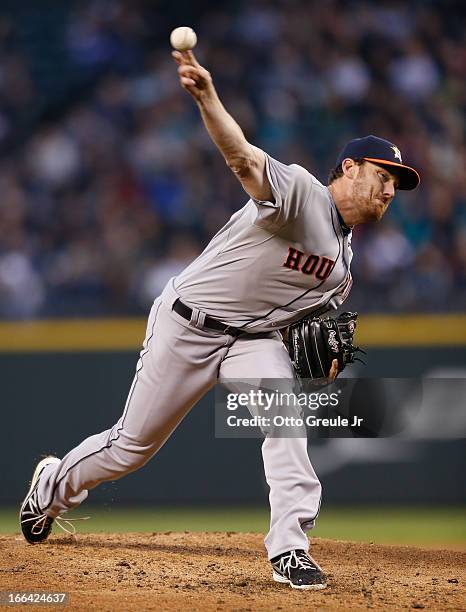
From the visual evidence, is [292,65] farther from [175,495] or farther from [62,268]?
[175,495]

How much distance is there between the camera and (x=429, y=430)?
23.9ft

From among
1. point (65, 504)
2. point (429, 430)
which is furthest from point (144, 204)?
point (65, 504)

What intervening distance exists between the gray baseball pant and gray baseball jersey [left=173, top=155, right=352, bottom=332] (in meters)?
0.10

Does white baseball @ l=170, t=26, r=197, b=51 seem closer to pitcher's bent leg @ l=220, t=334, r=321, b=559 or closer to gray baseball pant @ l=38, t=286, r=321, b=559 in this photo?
gray baseball pant @ l=38, t=286, r=321, b=559

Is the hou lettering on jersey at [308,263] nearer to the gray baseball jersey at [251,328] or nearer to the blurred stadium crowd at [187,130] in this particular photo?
the gray baseball jersey at [251,328]

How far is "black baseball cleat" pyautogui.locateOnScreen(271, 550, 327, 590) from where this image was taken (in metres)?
3.71

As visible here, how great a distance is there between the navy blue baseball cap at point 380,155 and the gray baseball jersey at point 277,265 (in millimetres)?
207

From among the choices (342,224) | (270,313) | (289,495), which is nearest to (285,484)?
(289,495)

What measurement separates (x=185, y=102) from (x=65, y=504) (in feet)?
16.8

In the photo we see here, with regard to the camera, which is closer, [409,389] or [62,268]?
[409,389]

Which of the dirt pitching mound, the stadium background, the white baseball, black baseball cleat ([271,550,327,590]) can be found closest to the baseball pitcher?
black baseball cleat ([271,550,327,590])

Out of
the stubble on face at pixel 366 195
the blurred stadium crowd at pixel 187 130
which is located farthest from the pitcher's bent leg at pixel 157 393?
the blurred stadium crowd at pixel 187 130

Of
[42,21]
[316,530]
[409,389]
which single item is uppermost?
[42,21]

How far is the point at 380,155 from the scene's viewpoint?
157 inches
